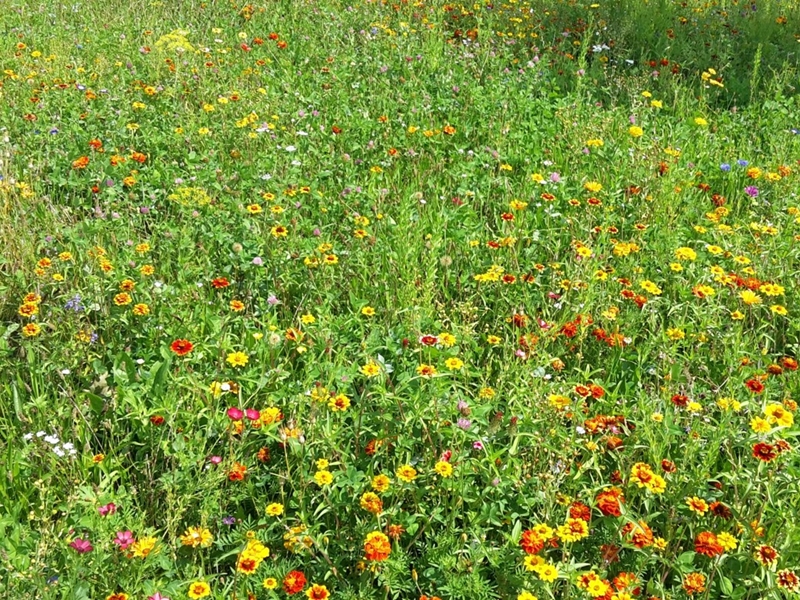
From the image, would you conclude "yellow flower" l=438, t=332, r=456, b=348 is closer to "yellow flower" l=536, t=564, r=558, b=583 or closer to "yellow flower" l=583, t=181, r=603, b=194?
"yellow flower" l=536, t=564, r=558, b=583

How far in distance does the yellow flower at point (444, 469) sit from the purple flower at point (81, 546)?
96cm

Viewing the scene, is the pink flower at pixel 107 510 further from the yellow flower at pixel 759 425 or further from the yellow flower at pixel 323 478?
the yellow flower at pixel 759 425

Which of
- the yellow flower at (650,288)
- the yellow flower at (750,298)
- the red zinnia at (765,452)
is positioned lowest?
the red zinnia at (765,452)

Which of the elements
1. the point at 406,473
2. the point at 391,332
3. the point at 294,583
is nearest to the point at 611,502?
the point at 406,473

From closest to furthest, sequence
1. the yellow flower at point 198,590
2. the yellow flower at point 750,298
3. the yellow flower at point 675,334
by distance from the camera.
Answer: the yellow flower at point 198,590 → the yellow flower at point 675,334 → the yellow flower at point 750,298

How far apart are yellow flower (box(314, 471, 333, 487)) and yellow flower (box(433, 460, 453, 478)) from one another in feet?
1.03

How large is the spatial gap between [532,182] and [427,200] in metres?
0.59

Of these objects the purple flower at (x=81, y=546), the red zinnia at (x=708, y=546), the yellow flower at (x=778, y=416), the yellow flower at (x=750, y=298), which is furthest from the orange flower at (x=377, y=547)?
the yellow flower at (x=750, y=298)

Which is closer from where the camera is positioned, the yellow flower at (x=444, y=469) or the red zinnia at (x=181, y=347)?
the yellow flower at (x=444, y=469)

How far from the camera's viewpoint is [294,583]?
188 centimetres

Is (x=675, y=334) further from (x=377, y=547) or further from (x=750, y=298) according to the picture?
(x=377, y=547)

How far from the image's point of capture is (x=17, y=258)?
3.28 metres

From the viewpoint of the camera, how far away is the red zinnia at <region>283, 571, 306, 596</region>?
187 centimetres

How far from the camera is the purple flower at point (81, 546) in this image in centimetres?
189
